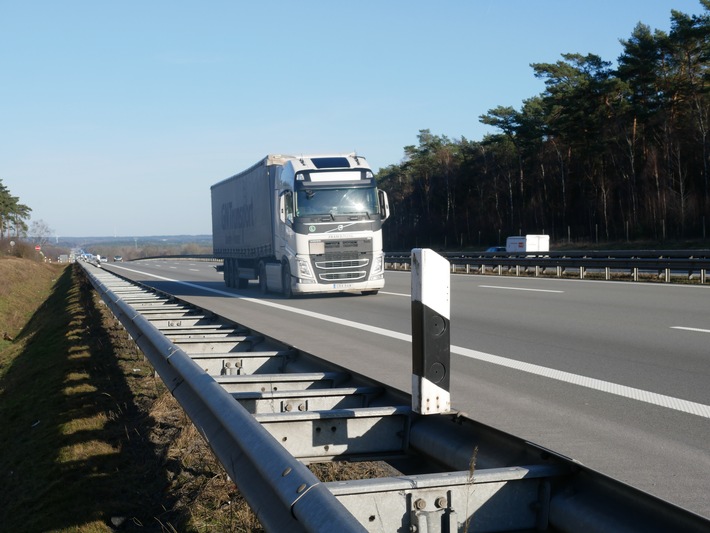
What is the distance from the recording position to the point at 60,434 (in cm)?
723

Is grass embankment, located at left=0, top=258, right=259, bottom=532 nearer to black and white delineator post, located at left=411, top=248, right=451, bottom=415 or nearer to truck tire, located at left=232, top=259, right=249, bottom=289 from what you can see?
black and white delineator post, located at left=411, top=248, right=451, bottom=415

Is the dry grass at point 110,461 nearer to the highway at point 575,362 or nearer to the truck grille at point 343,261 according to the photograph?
the highway at point 575,362

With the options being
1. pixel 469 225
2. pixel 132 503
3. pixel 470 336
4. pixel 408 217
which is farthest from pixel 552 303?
pixel 408 217

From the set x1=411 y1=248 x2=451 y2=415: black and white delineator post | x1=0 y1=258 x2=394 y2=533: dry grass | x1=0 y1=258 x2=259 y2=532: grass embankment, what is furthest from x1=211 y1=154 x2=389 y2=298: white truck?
x1=411 y1=248 x2=451 y2=415: black and white delineator post

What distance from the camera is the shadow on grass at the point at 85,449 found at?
5.13 meters

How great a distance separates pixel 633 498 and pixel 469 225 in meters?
82.3

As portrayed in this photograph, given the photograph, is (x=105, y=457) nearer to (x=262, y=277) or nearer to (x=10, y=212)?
(x=262, y=277)

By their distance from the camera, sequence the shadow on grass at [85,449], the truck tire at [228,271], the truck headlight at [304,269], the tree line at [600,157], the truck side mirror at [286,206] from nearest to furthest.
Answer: the shadow on grass at [85,449], the truck headlight at [304,269], the truck side mirror at [286,206], the truck tire at [228,271], the tree line at [600,157]

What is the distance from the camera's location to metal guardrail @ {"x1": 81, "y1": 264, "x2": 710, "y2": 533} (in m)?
2.81

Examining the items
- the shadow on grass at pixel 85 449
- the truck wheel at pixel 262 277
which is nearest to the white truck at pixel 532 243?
the truck wheel at pixel 262 277

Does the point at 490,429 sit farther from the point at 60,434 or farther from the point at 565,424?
the point at 60,434

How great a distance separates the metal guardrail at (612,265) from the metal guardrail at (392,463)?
19.7 metres

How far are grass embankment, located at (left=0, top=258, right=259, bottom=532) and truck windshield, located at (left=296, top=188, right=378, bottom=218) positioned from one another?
1080 cm

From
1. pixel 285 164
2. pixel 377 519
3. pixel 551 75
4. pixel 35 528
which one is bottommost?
pixel 35 528
